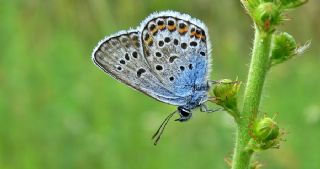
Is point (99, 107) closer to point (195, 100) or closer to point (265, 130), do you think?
point (195, 100)

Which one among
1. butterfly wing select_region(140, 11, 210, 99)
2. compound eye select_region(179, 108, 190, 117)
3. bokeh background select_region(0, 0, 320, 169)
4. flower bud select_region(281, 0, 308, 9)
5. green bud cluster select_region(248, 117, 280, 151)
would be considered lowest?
green bud cluster select_region(248, 117, 280, 151)

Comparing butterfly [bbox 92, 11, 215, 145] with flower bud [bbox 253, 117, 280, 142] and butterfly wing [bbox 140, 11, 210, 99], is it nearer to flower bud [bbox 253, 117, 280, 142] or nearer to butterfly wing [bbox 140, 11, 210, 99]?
butterfly wing [bbox 140, 11, 210, 99]

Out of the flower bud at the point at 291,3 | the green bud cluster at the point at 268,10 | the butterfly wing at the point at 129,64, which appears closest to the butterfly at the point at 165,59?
the butterfly wing at the point at 129,64

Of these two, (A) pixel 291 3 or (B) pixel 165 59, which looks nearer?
(A) pixel 291 3

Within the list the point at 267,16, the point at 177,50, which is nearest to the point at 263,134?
the point at 267,16

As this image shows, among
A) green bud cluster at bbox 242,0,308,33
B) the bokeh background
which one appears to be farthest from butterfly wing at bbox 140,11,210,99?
the bokeh background

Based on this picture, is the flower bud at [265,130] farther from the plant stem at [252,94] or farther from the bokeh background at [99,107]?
the bokeh background at [99,107]
